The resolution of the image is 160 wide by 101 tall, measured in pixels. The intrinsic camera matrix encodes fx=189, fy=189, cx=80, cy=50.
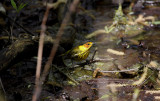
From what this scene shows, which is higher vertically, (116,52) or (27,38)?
(27,38)

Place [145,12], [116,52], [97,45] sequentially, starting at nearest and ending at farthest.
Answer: [116,52], [97,45], [145,12]

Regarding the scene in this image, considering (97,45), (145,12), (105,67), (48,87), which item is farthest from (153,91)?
(145,12)

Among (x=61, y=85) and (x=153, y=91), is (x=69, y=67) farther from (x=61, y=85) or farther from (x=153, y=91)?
(x=153, y=91)

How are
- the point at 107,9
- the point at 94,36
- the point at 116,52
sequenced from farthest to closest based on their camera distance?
the point at 107,9 → the point at 94,36 → the point at 116,52

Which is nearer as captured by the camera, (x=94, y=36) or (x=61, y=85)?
(x=61, y=85)

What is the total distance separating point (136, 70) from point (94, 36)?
2511 millimetres

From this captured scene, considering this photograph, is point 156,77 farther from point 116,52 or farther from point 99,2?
point 99,2

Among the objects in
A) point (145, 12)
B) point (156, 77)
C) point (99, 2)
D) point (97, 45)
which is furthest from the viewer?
point (99, 2)

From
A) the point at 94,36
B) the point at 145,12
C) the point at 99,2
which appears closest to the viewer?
the point at 94,36

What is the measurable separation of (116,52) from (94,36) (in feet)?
4.42

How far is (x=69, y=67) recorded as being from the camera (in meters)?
4.13

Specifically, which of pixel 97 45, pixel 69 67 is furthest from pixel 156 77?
pixel 97 45

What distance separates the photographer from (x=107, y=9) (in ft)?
27.4

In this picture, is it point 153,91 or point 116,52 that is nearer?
point 153,91
